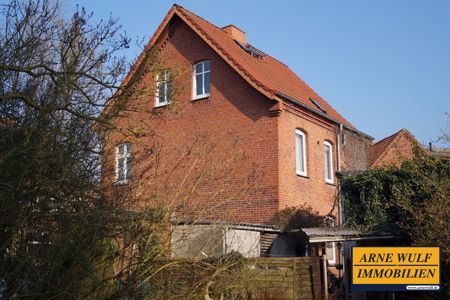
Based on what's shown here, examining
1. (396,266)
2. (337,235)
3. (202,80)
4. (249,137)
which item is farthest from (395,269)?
(202,80)

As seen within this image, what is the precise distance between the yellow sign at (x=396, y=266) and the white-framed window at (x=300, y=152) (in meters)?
10.8

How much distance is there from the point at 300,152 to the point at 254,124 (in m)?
2.43

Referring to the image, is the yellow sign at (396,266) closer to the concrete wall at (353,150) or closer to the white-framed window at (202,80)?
the white-framed window at (202,80)

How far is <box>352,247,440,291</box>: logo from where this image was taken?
39.0 ft

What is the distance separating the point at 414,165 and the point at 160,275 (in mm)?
12259

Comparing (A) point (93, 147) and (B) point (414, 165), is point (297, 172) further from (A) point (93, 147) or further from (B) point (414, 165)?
(A) point (93, 147)

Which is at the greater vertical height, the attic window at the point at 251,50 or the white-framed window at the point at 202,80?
the attic window at the point at 251,50

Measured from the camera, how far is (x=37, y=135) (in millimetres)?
7820

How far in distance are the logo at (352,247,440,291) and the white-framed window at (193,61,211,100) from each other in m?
12.5

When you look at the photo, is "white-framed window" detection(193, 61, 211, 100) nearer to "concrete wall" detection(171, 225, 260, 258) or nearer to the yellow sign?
"concrete wall" detection(171, 225, 260, 258)

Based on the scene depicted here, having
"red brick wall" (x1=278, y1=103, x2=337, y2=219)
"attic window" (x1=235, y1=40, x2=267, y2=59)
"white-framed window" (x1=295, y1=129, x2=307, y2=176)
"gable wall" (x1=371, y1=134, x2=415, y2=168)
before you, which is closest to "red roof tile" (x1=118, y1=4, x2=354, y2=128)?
"attic window" (x1=235, y1=40, x2=267, y2=59)

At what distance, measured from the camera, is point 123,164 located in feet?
31.6

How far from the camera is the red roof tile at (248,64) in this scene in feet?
72.4

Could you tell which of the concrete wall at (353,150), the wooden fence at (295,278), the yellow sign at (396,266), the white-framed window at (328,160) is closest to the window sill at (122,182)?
the yellow sign at (396,266)
